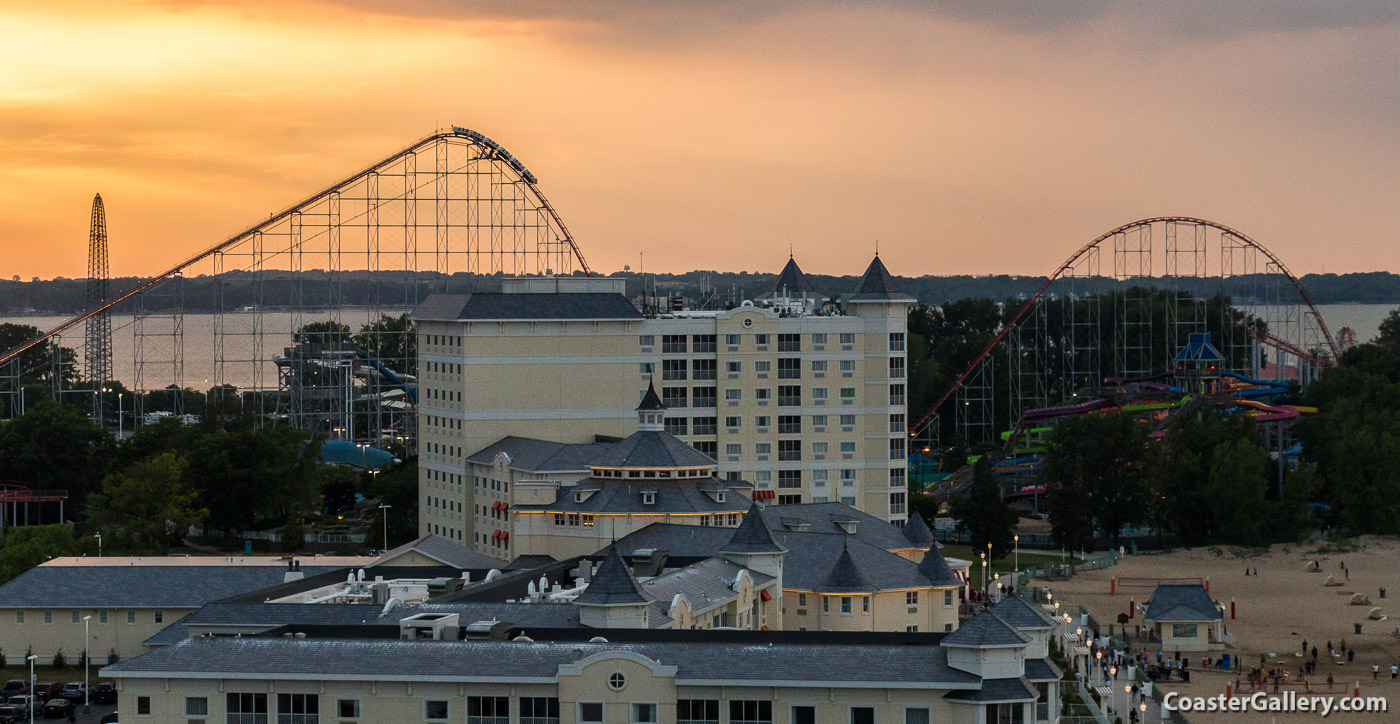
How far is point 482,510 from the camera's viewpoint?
332 feet

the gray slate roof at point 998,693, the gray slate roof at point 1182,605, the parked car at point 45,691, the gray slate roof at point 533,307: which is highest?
the gray slate roof at point 533,307

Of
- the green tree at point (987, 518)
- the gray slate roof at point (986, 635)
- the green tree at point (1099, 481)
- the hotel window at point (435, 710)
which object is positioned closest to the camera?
the gray slate roof at point (986, 635)

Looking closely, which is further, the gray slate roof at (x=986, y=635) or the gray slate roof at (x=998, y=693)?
the gray slate roof at (x=986, y=635)

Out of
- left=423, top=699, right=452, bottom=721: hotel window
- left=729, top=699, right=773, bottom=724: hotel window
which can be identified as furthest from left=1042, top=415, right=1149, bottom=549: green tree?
A: left=423, top=699, right=452, bottom=721: hotel window

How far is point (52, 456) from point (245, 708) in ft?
236

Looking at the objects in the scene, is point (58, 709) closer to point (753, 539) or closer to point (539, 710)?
point (539, 710)

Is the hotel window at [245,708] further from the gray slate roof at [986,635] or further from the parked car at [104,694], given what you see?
the parked car at [104,694]

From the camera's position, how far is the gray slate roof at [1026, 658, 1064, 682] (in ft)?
191

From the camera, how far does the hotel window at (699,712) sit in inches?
2062

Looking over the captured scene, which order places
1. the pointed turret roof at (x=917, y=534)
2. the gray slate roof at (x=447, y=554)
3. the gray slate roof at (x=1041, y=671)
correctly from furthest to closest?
the pointed turret roof at (x=917, y=534)
the gray slate roof at (x=447, y=554)
the gray slate roof at (x=1041, y=671)

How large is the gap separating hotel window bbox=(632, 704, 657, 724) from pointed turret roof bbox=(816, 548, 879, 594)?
26.6 meters

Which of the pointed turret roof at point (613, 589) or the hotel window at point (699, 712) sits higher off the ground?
the pointed turret roof at point (613, 589)

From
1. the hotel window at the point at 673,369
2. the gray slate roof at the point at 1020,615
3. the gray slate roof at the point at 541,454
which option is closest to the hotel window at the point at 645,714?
the gray slate roof at the point at 1020,615

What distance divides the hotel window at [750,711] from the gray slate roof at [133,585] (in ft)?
118
